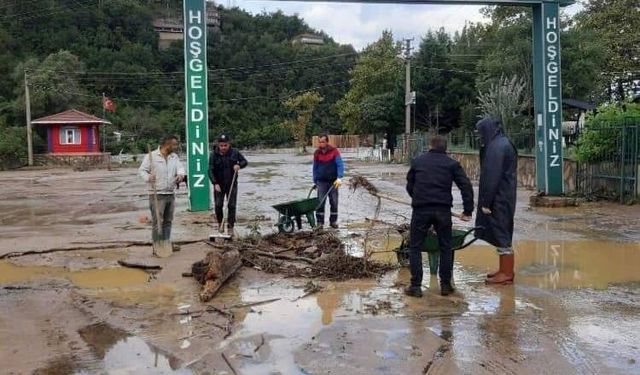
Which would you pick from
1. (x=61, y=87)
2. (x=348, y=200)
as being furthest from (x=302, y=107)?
(x=348, y=200)

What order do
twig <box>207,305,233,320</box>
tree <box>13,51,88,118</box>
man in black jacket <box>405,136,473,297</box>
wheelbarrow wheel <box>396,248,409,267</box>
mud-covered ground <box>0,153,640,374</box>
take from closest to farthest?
1. mud-covered ground <box>0,153,640,374</box>
2. twig <box>207,305,233,320</box>
3. man in black jacket <box>405,136,473,297</box>
4. wheelbarrow wheel <box>396,248,409,267</box>
5. tree <box>13,51,88,118</box>

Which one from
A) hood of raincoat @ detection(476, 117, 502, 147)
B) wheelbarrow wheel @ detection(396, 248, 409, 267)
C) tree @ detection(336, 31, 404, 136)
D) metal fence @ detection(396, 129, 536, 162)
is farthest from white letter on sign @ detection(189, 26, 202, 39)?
tree @ detection(336, 31, 404, 136)

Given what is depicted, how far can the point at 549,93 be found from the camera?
595 inches

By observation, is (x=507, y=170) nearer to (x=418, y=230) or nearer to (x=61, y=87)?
(x=418, y=230)

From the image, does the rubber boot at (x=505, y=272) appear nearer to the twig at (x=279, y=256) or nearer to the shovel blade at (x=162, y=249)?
the twig at (x=279, y=256)

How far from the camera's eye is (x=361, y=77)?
212 ft

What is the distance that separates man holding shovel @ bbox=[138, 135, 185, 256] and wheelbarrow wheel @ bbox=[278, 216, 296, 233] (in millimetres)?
1829

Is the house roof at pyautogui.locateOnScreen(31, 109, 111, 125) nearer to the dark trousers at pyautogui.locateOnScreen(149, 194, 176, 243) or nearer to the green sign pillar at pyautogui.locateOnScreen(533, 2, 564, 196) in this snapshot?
the green sign pillar at pyautogui.locateOnScreen(533, 2, 564, 196)

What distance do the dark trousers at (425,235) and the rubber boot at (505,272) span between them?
2.59 feet

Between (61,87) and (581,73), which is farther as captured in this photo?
(61,87)

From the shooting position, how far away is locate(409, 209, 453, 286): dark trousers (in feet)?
21.6

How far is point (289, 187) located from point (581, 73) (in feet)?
73.7

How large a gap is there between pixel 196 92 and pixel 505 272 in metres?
8.92

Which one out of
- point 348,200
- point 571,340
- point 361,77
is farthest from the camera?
point 361,77
